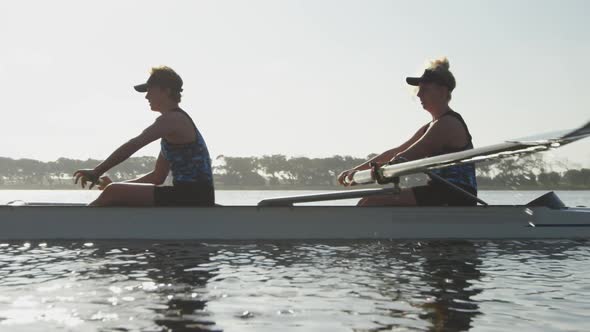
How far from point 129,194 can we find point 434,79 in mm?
5250

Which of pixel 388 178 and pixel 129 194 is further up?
pixel 388 178

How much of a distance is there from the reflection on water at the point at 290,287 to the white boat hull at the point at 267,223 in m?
0.42

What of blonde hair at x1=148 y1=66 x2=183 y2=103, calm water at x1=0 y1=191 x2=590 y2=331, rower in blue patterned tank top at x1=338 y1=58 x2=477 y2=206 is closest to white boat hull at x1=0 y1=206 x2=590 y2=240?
rower in blue patterned tank top at x1=338 y1=58 x2=477 y2=206

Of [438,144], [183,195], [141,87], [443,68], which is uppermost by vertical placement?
[443,68]

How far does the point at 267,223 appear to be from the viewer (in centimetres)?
1123

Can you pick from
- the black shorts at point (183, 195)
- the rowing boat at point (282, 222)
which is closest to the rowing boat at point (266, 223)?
the rowing boat at point (282, 222)

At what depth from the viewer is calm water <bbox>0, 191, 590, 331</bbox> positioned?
5.37m

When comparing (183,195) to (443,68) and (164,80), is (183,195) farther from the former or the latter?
(443,68)

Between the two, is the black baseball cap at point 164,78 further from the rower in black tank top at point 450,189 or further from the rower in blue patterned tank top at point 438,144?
the rower in black tank top at point 450,189

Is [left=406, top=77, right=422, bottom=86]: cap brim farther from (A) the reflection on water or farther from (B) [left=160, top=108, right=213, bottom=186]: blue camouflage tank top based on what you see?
(B) [left=160, top=108, right=213, bottom=186]: blue camouflage tank top

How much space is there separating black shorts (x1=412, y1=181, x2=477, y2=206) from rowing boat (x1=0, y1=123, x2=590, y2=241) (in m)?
0.18

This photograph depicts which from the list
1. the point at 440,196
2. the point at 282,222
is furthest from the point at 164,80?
the point at 440,196

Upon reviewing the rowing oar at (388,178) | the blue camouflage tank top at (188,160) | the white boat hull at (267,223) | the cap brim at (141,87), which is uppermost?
the cap brim at (141,87)

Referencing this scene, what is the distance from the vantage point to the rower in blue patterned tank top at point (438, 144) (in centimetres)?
1095
